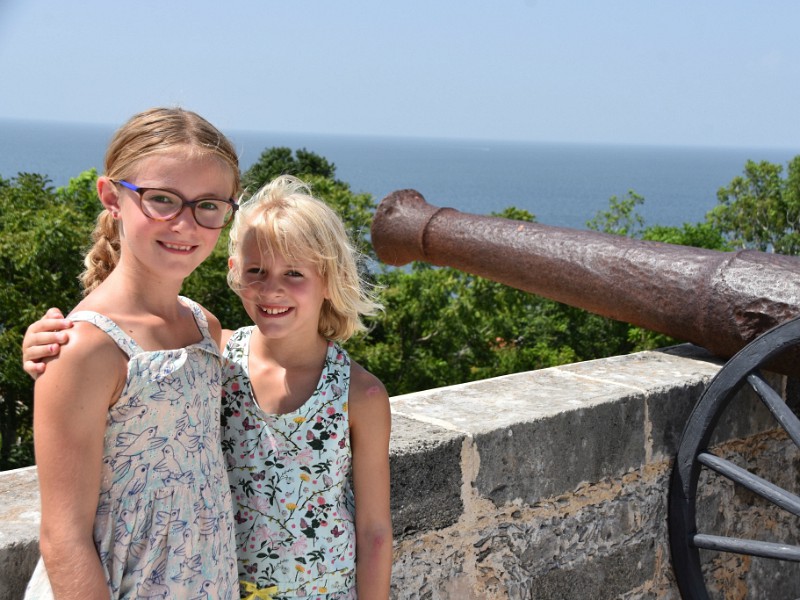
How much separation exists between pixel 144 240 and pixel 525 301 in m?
7.41

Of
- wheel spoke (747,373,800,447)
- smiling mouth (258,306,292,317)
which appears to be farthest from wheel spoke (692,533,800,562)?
smiling mouth (258,306,292,317)

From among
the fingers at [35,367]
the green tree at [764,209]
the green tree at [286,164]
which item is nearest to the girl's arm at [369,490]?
the fingers at [35,367]

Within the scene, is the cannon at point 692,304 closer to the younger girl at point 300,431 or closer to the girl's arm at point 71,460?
the younger girl at point 300,431

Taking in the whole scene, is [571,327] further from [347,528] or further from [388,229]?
[347,528]

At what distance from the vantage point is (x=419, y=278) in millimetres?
8438

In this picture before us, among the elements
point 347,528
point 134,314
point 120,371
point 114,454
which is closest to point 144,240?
point 134,314

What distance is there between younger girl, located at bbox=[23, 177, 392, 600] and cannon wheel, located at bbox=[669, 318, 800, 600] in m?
1.30

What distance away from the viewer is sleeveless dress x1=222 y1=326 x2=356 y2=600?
1881mm

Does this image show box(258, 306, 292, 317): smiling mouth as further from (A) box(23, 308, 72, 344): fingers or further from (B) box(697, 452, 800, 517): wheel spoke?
(B) box(697, 452, 800, 517): wheel spoke

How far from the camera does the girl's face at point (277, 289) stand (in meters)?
1.89

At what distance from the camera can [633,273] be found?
3457 millimetres

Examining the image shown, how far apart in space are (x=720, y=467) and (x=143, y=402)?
185 cm

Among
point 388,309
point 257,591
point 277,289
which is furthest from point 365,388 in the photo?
point 388,309

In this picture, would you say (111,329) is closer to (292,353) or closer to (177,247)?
(177,247)
